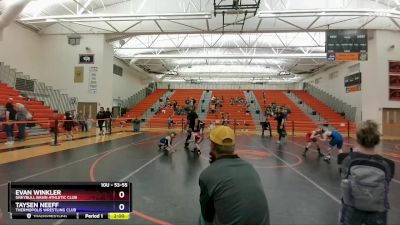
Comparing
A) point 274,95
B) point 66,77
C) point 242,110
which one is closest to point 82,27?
point 66,77

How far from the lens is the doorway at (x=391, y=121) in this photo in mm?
20812

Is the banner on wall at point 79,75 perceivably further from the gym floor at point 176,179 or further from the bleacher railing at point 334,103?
the bleacher railing at point 334,103

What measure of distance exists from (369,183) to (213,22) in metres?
18.4

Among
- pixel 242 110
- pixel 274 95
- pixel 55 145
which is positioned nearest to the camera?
pixel 55 145

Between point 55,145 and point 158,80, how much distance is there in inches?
1288

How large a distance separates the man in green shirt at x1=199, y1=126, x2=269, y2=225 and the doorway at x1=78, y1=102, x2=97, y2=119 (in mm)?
21692

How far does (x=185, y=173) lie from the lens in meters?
6.99

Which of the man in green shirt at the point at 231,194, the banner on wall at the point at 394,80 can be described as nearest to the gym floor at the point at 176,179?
the man in green shirt at the point at 231,194

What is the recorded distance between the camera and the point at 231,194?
77.0 inches

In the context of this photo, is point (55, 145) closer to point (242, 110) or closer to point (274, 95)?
point (242, 110)

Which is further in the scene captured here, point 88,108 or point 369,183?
point 88,108

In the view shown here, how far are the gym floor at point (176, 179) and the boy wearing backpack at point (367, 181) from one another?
1.67 meters

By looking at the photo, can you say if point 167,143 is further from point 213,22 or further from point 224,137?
point 213,22
